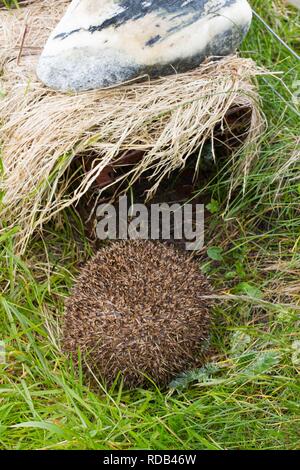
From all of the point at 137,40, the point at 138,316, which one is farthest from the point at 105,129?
the point at 138,316

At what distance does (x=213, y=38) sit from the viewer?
3.81 meters

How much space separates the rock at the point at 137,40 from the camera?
3.73 metres

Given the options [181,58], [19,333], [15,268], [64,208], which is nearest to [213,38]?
[181,58]

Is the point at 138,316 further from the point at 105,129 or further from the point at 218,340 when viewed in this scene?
the point at 105,129

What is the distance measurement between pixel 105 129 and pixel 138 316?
0.91m

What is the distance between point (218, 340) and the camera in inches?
139

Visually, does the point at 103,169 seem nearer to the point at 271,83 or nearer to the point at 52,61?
the point at 52,61

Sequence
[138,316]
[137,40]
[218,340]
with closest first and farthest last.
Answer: [138,316], [218,340], [137,40]

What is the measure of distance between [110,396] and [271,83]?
1.88 metres

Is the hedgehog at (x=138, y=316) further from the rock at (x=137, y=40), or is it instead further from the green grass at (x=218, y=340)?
the rock at (x=137, y=40)

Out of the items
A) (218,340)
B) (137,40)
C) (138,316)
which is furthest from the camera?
(137,40)

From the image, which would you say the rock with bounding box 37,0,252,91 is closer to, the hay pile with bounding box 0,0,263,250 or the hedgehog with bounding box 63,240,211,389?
the hay pile with bounding box 0,0,263,250

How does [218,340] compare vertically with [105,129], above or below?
below

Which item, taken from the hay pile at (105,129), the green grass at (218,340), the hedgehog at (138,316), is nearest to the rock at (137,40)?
the hay pile at (105,129)
